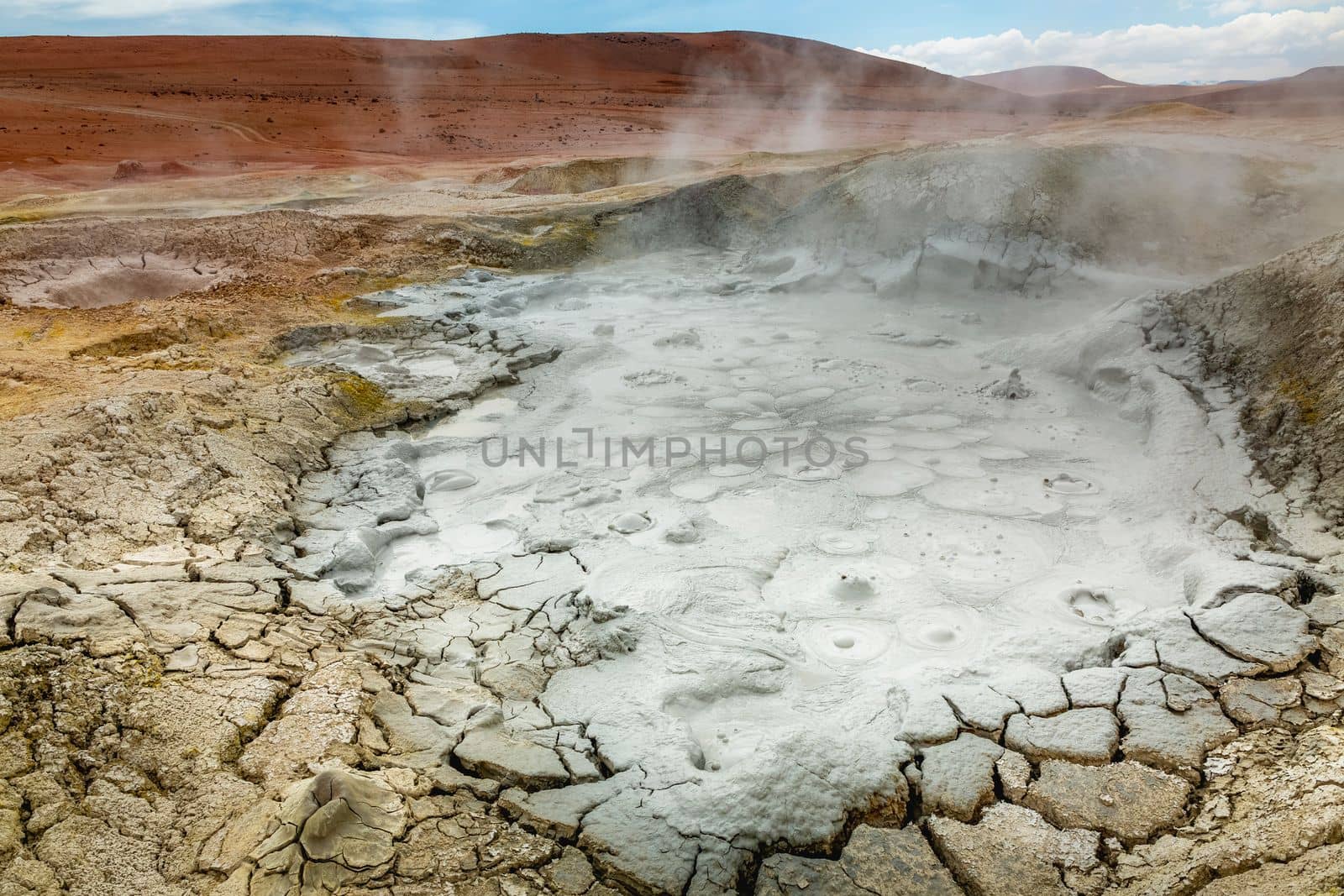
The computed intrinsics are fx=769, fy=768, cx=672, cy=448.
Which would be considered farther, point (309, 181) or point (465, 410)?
point (309, 181)

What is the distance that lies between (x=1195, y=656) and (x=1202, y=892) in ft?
2.89

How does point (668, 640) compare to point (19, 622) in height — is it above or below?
below

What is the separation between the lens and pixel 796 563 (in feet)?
9.80

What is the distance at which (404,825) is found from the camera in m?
1.65

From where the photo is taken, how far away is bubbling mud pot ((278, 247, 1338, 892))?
1899mm

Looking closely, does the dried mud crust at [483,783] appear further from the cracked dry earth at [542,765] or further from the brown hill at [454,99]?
the brown hill at [454,99]

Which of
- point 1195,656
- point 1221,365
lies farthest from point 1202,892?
point 1221,365

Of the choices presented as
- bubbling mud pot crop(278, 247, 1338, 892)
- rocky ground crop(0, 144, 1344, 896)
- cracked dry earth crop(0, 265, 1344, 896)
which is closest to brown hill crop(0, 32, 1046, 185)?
bubbling mud pot crop(278, 247, 1338, 892)

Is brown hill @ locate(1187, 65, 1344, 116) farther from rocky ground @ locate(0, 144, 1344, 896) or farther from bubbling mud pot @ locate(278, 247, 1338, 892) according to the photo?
rocky ground @ locate(0, 144, 1344, 896)

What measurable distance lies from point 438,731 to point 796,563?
1493 millimetres

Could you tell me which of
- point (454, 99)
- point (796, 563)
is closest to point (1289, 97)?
point (454, 99)

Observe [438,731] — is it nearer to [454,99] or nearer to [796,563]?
[796,563]

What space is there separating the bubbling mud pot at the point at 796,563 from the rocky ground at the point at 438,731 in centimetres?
2

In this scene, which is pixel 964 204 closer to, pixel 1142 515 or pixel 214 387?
pixel 1142 515
